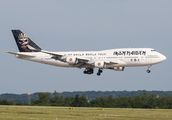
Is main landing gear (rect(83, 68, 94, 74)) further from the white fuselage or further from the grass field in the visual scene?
the grass field

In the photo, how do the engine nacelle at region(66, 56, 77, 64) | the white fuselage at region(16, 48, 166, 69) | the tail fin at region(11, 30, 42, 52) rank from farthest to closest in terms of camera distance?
the tail fin at region(11, 30, 42, 52) → the engine nacelle at region(66, 56, 77, 64) → the white fuselage at region(16, 48, 166, 69)

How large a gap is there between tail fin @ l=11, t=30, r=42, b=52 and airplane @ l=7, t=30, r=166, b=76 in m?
1.17

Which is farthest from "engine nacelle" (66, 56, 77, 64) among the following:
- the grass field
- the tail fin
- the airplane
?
→ the grass field

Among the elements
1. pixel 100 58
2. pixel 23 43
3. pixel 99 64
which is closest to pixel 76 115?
pixel 99 64

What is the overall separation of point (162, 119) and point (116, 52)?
34404mm

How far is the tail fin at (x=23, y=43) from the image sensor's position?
84.1 meters

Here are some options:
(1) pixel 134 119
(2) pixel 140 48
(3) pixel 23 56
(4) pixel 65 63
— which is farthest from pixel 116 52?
(1) pixel 134 119

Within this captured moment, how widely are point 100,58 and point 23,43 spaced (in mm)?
21531

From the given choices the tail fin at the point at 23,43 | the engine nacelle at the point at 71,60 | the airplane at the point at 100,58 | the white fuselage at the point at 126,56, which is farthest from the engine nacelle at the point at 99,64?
the tail fin at the point at 23,43

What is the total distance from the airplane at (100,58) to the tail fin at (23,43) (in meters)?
1.17

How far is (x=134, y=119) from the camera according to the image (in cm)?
4141

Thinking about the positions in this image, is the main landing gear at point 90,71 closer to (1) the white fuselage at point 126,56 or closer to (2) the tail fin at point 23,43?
(1) the white fuselage at point 126,56

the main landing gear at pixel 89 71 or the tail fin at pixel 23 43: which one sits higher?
the tail fin at pixel 23 43

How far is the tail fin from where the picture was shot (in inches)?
3310
